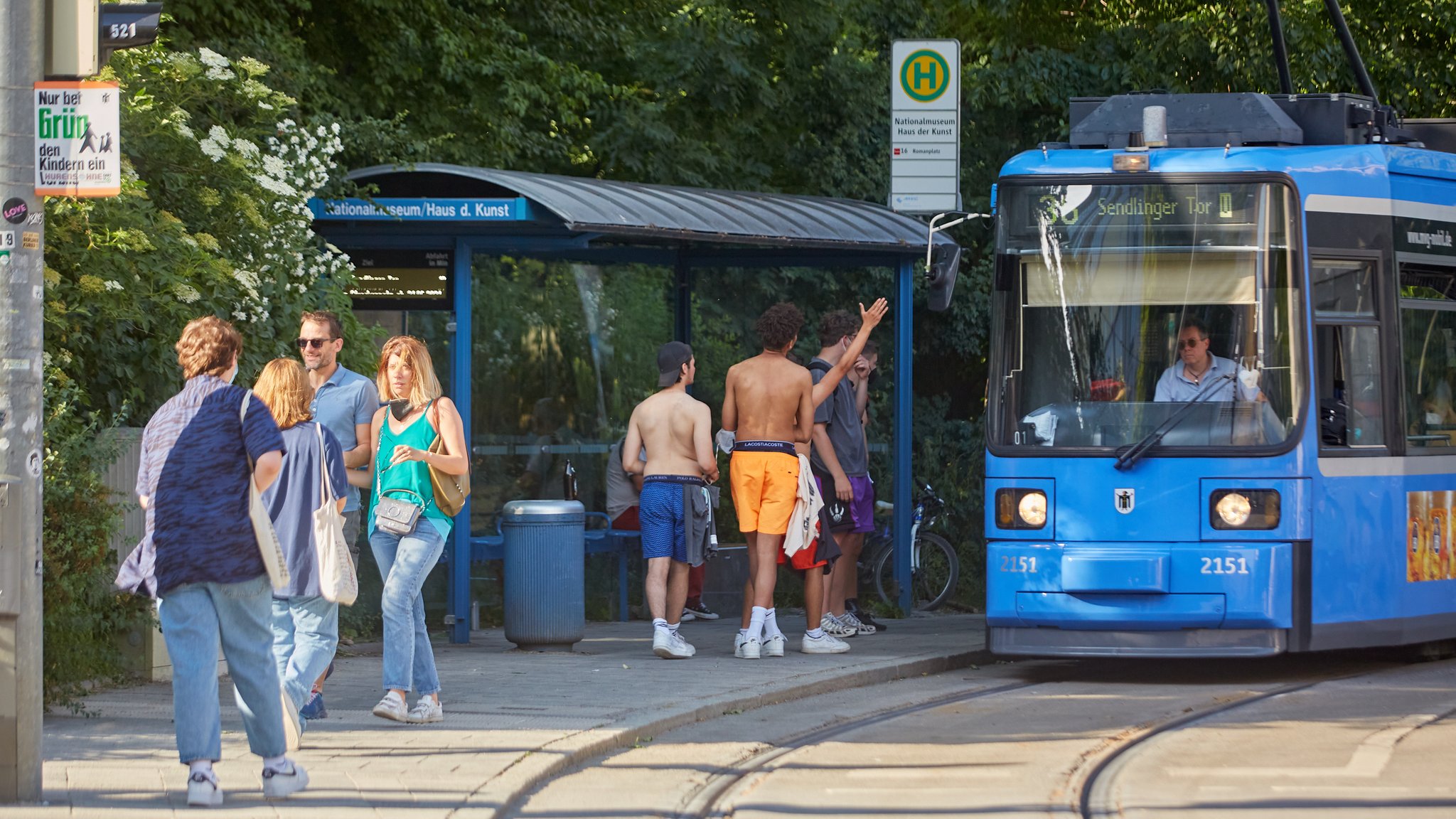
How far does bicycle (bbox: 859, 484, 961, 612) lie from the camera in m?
15.7

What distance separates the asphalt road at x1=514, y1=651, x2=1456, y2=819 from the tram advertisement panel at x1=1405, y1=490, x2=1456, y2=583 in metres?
0.58

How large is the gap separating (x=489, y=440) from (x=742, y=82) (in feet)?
17.8

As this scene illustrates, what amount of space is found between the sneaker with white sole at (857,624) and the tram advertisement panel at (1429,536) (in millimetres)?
3405

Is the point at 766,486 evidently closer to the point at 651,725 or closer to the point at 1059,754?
the point at 651,725

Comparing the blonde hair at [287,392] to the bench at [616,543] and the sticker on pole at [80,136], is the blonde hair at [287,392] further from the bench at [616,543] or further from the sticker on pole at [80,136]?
the bench at [616,543]

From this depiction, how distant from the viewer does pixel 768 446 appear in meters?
11.0

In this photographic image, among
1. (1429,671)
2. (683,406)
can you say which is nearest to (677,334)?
(683,406)

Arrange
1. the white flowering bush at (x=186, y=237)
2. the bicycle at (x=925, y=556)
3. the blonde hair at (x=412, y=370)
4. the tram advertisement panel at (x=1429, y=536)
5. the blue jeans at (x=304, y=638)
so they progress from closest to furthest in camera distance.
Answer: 1. the blue jeans at (x=304, y=638)
2. the blonde hair at (x=412, y=370)
3. the white flowering bush at (x=186, y=237)
4. the tram advertisement panel at (x=1429, y=536)
5. the bicycle at (x=925, y=556)

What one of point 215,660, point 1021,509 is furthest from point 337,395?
point 1021,509

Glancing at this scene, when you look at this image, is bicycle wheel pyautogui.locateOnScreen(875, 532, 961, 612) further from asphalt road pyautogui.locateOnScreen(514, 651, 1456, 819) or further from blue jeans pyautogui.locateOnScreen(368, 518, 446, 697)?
blue jeans pyautogui.locateOnScreen(368, 518, 446, 697)

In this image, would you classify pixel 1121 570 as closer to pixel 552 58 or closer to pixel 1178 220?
pixel 1178 220

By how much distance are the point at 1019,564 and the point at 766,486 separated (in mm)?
1485

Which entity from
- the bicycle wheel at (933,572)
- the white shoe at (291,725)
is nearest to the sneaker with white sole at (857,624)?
the bicycle wheel at (933,572)

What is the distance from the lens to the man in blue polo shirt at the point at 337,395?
9.09 meters
